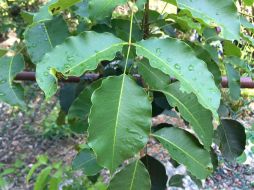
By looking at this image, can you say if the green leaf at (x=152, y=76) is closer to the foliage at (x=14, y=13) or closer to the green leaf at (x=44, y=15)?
the green leaf at (x=44, y=15)

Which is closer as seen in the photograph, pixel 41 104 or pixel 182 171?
pixel 182 171

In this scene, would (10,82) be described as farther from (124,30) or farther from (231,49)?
(231,49)

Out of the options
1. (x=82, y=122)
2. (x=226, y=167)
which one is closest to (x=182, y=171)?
(x=226, y=167)

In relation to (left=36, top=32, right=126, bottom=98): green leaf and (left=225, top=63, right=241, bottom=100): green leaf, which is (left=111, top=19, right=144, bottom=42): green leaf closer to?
(left=36, top=32, right=126, bottom=98): green leaf

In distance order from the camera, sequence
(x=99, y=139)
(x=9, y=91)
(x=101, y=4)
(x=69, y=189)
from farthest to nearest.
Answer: (x=69, y=189) → (x=9, y=91) → (x=101, y=4) → (x=99, y=139)

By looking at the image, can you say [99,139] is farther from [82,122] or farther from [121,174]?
[82,122]

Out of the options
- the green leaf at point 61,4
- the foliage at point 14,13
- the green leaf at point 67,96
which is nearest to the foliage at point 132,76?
the green leaf at point 61,4
